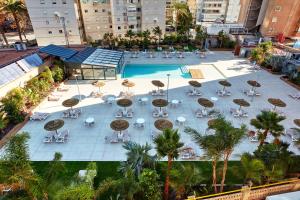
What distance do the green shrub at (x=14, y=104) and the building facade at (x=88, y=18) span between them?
2571 centimetres

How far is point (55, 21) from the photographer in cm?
3994

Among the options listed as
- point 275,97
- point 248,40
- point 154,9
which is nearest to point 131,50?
point 154,9

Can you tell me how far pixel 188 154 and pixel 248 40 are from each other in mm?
33123

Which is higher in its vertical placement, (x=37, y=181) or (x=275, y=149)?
(x=37, y=181)

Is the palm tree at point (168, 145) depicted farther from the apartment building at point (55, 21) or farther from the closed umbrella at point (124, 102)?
the apartment building at point (55, 21)

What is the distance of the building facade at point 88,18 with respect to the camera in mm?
38875

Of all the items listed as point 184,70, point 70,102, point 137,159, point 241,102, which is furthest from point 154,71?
point 137,159

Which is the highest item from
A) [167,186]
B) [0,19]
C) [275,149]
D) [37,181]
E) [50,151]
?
[0,19]

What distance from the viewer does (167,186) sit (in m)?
11.0

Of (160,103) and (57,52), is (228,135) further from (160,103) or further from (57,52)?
(57,52)

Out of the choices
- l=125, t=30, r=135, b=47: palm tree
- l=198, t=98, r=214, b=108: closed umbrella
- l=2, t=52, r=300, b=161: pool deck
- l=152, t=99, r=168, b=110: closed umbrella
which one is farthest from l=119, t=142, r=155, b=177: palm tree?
l=125, t=30, r=135, b=47: palm tree

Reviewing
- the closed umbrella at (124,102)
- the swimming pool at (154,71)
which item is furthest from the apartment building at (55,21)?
the closed umbrella at (124,102)

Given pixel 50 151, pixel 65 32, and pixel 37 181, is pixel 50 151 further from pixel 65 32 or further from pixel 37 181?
pixel 65 32

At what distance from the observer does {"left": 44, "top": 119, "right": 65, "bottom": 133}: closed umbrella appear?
17172 millimetres
